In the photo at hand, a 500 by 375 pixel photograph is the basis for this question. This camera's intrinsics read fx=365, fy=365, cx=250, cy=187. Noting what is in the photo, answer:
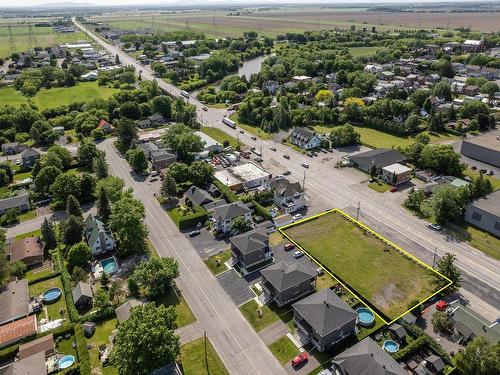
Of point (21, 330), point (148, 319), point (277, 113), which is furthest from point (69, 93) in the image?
point (148, 319)

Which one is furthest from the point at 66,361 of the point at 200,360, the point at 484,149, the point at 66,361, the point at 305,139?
the point at 484,149

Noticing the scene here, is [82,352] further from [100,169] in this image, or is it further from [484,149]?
[484,149]

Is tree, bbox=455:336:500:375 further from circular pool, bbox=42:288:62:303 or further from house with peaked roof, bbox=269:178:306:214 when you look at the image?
circular pool, bbox=42:288:62:303

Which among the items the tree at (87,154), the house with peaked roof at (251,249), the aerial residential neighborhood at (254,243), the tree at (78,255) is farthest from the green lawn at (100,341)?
the tree at (87,154)

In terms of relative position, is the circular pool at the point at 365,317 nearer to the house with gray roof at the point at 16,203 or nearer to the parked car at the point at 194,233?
the parked car at the point at 194,233

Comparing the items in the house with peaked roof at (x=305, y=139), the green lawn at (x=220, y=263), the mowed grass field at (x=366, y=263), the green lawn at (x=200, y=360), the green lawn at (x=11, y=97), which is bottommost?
the green lawn at (x=200, y=360)

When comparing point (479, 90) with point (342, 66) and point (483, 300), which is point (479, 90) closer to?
point (342, 66)

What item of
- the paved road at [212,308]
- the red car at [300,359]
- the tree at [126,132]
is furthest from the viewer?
the tree at [126,132]

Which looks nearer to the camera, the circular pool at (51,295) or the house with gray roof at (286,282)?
the house with gray roof at (286,282)
